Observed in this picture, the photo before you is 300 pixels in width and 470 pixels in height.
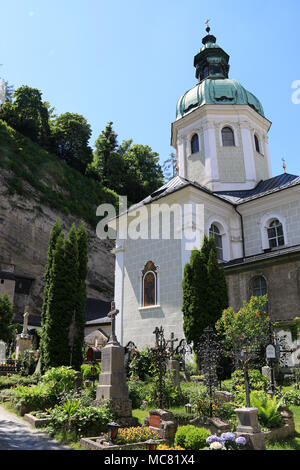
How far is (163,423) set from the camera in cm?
690

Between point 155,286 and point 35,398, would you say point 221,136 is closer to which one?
point 155,286

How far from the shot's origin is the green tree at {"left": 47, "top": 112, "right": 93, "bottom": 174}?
43.2 meters

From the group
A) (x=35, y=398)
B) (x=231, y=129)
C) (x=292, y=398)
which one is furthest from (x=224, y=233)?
(x=35, y=398)

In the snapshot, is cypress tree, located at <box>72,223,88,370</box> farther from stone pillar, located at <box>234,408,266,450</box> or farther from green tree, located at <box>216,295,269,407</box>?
stone pillar, located at <box>234,408,266,450</box>

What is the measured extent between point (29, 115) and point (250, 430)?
4216 centimetres

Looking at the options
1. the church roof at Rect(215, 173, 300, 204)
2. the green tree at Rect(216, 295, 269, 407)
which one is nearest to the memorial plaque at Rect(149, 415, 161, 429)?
the green tree at Rect(216, 295, 269, 407)

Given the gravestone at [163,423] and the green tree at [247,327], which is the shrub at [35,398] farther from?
the green tree at [247,327]

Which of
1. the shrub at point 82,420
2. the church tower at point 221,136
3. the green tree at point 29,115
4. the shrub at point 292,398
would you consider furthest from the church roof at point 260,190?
the green tree at point 29,115

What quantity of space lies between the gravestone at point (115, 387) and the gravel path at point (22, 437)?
1.47m

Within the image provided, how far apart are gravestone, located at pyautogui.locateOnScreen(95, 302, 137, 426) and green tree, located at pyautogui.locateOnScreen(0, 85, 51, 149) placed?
36.9m

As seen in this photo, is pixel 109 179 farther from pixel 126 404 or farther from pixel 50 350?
pixel 126 404

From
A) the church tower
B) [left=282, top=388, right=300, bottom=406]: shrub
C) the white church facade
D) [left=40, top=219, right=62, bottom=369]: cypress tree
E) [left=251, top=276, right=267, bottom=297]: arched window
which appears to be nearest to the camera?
[left=282, top=388, right=300, bottom=406]: shrub

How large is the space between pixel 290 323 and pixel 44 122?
38.5 m
